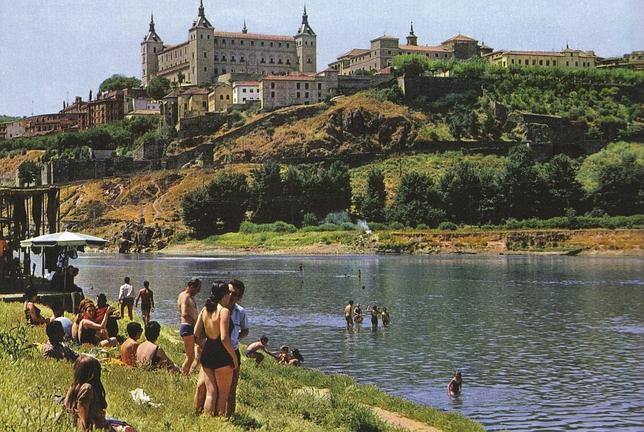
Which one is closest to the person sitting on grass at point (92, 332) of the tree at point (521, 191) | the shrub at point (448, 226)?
the shrub at point (448, 226)

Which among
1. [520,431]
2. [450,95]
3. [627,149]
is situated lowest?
[520,431]

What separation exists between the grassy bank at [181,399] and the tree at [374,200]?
101186 millimetres

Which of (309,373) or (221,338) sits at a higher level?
(221,338)

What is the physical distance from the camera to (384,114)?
16462 centimetres

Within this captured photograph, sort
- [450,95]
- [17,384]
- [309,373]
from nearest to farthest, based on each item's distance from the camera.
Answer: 1. [17,384]
2. [309,373]
3. [450,95]

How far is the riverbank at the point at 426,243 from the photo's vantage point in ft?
359

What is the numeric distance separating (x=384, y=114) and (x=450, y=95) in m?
16.8

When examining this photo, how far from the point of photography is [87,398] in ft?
40.8

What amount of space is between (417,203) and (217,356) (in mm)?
109629

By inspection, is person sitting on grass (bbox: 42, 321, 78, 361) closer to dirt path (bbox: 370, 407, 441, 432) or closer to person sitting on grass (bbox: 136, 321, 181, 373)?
person sitting on grass (bbox: 136, 321, 181, 373)

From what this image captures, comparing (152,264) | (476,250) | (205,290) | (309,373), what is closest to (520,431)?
(309,373)

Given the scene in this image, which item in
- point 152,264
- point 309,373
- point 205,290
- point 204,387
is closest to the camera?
point 204,387

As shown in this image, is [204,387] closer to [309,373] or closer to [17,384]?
[17,384]

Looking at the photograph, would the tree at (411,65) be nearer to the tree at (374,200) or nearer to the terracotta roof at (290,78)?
the terracotta roof at (290,78)
